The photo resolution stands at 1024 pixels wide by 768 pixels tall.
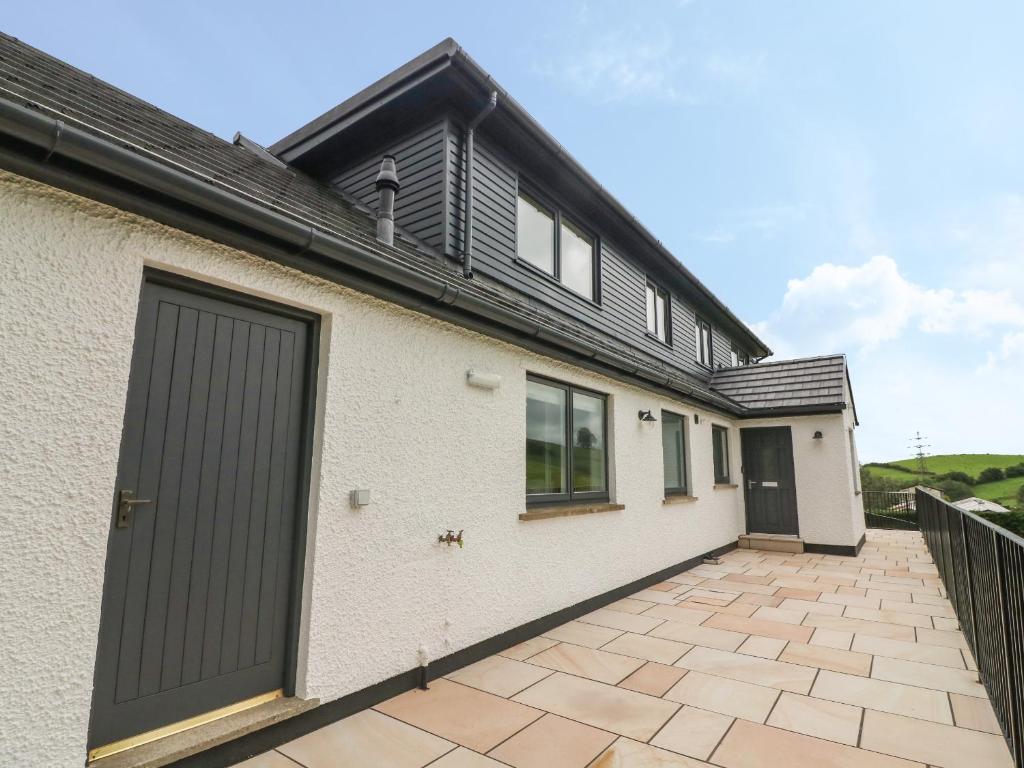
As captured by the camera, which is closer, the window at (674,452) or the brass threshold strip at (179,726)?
the brass threshold strip at (179,726)

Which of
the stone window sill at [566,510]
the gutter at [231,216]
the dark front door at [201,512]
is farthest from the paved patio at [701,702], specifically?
the gutter at [231,216]

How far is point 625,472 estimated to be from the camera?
614 cm

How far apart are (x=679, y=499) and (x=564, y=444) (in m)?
3.04

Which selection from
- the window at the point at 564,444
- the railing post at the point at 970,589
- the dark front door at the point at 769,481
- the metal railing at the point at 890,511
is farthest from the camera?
the metal railing at the point at 890,511

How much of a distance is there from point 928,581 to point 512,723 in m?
6.91

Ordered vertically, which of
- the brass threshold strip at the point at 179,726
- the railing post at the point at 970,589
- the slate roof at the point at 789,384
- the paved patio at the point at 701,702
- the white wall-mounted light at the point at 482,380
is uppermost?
the slate roof at the point at 789,384

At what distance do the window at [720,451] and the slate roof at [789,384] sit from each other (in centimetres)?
92

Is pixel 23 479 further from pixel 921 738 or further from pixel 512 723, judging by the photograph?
pixel 921 738

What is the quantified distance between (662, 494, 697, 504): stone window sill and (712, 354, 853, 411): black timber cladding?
139 inches

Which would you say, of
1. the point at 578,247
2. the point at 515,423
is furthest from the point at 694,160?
the point at 515,423

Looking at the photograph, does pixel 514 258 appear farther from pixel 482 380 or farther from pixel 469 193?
pixel 482 380

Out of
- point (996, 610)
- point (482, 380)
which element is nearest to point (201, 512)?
point (482, 380)

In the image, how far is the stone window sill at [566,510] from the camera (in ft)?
14.9

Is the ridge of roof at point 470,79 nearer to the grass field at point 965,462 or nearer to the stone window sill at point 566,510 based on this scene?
the stone window sill at point 566,510
